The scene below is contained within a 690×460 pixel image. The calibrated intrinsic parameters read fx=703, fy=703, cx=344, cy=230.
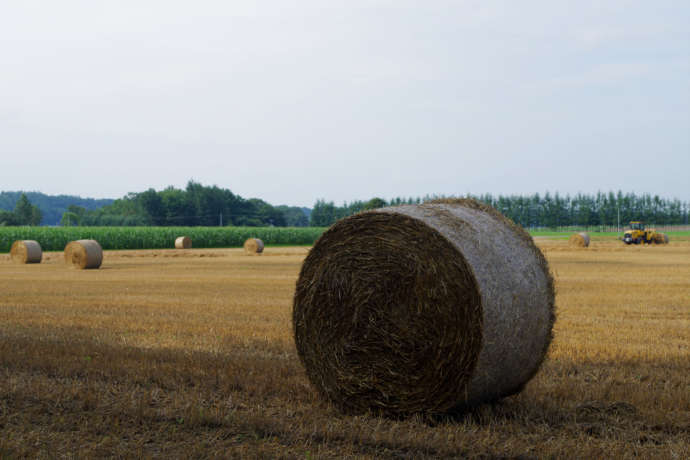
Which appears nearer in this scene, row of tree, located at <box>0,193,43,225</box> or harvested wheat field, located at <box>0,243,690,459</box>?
harvested wheat field, located at <box>0,243,690,459</box>

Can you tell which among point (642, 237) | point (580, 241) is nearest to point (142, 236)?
point (580, 241)

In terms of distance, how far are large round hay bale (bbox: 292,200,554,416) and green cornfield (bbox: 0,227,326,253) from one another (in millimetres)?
38676

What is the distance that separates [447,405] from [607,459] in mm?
1455

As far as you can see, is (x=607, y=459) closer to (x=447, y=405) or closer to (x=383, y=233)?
(x=447, y=405)

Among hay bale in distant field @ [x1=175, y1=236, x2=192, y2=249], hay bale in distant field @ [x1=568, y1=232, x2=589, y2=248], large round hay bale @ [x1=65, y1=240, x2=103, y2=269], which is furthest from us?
hay bale in distant field @ [x1=175, y1=236, x2=192, y2=249]

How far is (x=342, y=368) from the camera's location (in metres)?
6.65

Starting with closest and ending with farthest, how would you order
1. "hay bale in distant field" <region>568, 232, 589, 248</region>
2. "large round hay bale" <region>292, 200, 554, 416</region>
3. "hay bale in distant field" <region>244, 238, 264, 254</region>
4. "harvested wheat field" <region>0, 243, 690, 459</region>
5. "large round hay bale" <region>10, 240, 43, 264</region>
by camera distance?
1. "harvested wheat field" <region>0, 243, 690, 459</region>
2. "large round hay bale" <region>292, 200, 554, 416</region>
3. "large round hay bale" <region>10, 240, 43, 264</region>
4. "hay bale in distant field" <region>244, 238, 264, 254</region>
5. "hay bale in distant field" <region>568, 232, 589, 248</region>

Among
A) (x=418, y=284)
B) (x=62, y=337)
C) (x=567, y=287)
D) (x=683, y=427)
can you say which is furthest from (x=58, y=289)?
(x=683, y=427)

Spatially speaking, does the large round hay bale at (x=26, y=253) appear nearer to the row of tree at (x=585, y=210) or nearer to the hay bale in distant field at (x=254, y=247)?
the hay bale in distant field at (x=254, y=247)

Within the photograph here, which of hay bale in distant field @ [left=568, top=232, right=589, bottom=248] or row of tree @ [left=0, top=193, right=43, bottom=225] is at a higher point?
row of tree @ [left=0, top=193, right=43, bottom=225]

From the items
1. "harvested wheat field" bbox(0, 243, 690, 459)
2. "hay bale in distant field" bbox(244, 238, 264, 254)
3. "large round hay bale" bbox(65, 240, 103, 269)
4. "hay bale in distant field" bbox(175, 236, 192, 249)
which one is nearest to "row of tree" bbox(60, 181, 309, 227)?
"hay bale in distant field" bbox(175, 236, 192, 249)

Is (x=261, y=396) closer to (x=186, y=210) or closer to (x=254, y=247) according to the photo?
(x=254, y=247)

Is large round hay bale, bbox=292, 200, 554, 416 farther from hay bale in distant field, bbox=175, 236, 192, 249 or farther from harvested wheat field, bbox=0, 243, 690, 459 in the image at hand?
hay bale in distant field, bbox=175, 236, 192, 249

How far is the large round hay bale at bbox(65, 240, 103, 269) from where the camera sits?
29047 millimetres
